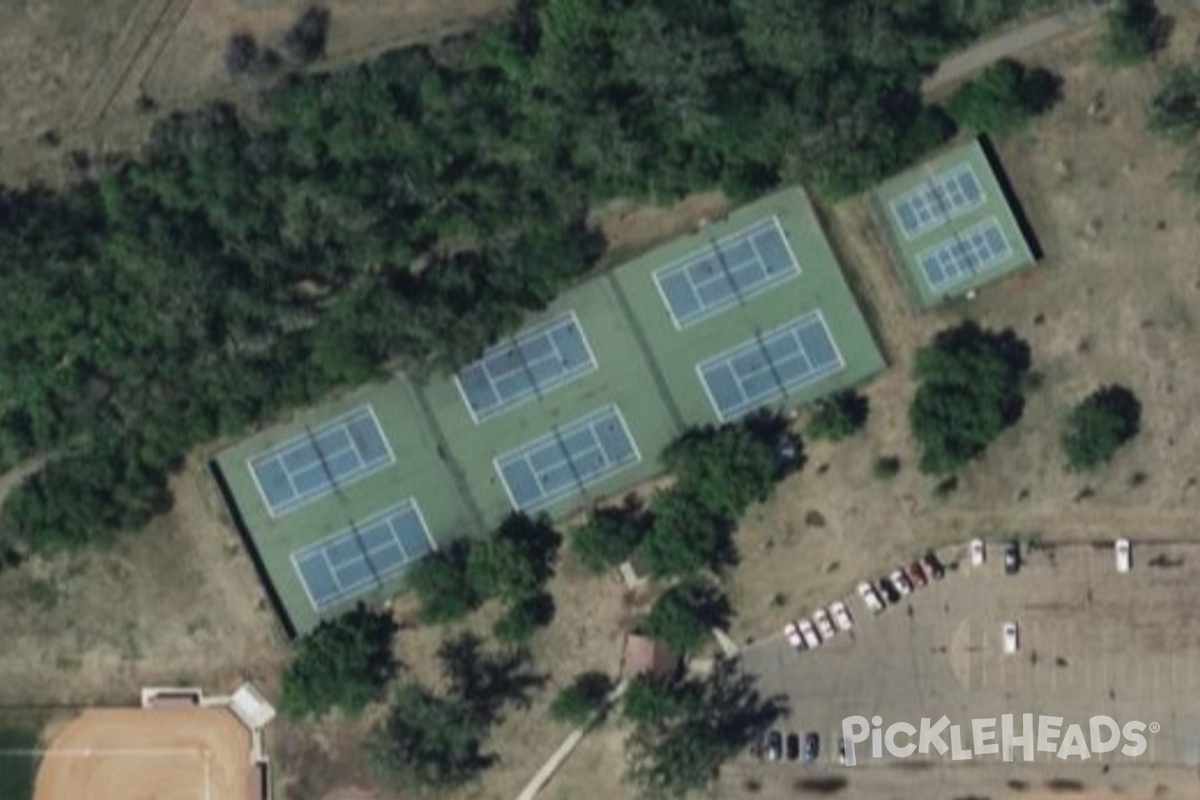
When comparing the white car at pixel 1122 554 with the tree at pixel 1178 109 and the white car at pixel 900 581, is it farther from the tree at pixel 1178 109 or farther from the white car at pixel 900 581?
the tree at pixel 1178 109

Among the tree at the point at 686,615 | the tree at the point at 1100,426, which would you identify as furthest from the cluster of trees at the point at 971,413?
the tree at the point at 686,615

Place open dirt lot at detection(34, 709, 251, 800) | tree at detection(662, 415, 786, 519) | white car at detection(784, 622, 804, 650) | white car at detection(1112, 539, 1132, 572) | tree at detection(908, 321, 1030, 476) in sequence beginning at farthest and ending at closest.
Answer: open dirt lot at detection(34, 709, 251, 800), white car at detection(784, 622, 804, 650), white car at detection(1112, 539, 1132, 572), tree at detection(908, 321, 1030, 476), tree at detection(662, 415, 786, 519)

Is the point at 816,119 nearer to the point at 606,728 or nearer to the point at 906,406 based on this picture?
the point at 906,406

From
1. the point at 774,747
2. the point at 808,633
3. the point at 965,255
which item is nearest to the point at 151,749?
the point at 774,747

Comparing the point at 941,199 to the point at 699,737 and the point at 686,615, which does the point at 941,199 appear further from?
the point at 699,737

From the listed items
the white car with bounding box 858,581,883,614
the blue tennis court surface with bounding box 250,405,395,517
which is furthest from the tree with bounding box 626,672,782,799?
the blue tennis court surface with bounding box 250,405,395,517

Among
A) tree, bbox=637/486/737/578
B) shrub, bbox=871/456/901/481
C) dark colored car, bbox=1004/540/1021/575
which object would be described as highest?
tree, bbox=637/486/737/578

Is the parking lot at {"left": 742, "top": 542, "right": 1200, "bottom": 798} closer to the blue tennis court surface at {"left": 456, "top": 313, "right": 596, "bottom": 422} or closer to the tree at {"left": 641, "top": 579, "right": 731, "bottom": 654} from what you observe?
A: the tree at {"left": 641, "top": 579, "right": 731, "bottom": 654}
